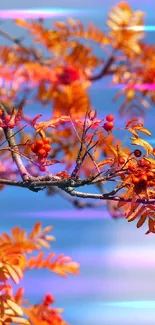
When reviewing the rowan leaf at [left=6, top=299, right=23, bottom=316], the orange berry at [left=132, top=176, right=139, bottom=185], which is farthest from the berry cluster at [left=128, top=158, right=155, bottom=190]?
the rowan leaf at [left=6, top=299, right=23, bottom=316]

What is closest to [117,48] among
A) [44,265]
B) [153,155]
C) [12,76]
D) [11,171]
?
[12,76]

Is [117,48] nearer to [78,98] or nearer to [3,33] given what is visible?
[78,98]

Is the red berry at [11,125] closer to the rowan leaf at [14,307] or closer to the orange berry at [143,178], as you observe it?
the orange berry at [143,178]

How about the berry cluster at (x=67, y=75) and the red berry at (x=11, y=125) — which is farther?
the berry cluster at (x=67, y=75)

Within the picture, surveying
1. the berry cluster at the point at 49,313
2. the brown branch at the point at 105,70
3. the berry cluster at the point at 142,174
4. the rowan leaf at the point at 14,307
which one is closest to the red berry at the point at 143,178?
the berry cluster at the point at 142,174

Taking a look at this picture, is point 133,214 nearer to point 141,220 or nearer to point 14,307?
point 141,220

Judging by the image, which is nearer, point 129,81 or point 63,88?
point 63,88
